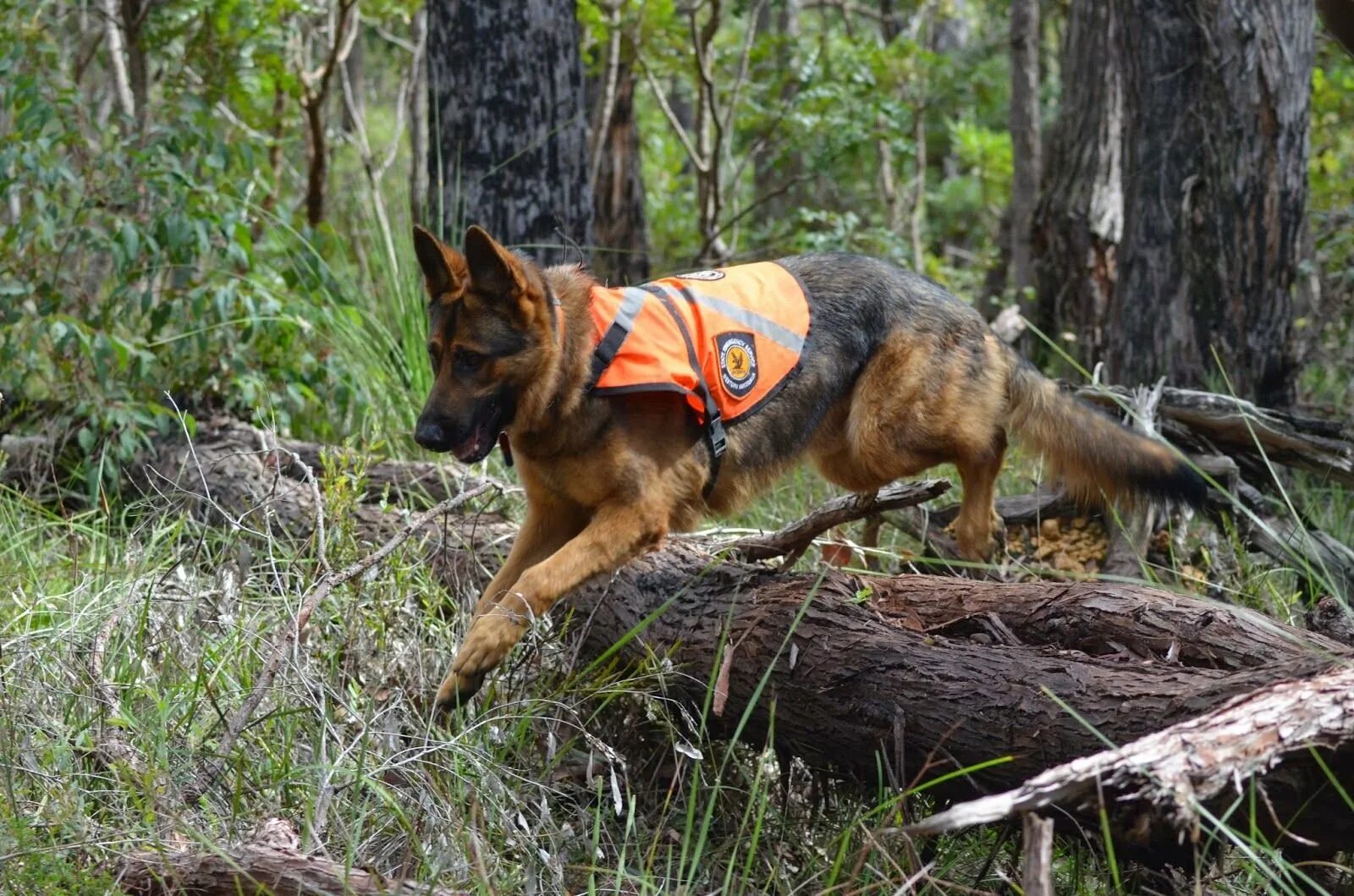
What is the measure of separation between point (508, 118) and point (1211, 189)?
375cm

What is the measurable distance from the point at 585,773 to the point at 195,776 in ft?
3.88

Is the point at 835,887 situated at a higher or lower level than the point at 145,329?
lower

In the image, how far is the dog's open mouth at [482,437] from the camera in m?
4.39

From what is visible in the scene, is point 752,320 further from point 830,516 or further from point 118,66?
point 118,66

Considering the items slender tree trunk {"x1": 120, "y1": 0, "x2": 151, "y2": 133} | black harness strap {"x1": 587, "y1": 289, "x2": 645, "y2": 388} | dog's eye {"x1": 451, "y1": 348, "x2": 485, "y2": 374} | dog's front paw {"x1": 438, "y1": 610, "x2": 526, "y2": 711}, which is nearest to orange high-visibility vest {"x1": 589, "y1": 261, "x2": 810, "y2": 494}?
black harness strap {"x1": 587, "y1": 289, "x2": 645, "y2": 388}

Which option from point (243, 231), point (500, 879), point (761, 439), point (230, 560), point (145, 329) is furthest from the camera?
point (145, 329)

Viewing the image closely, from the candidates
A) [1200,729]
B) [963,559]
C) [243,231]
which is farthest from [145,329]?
[1200,729]

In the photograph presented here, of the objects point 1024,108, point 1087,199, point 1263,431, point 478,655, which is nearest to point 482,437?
point 478,655

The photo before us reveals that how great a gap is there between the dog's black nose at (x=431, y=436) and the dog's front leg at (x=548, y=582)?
19.6 inches

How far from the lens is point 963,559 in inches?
225

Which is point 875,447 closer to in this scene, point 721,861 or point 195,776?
point 721,861

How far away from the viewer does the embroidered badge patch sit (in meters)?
4.78

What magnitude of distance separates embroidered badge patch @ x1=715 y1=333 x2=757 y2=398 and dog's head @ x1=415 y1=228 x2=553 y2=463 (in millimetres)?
644

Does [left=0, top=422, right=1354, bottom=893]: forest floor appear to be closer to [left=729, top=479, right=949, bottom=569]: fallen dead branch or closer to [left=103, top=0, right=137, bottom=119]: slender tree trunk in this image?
[left=729, top=479, right=949, bottom=569]: fallen dead branch
